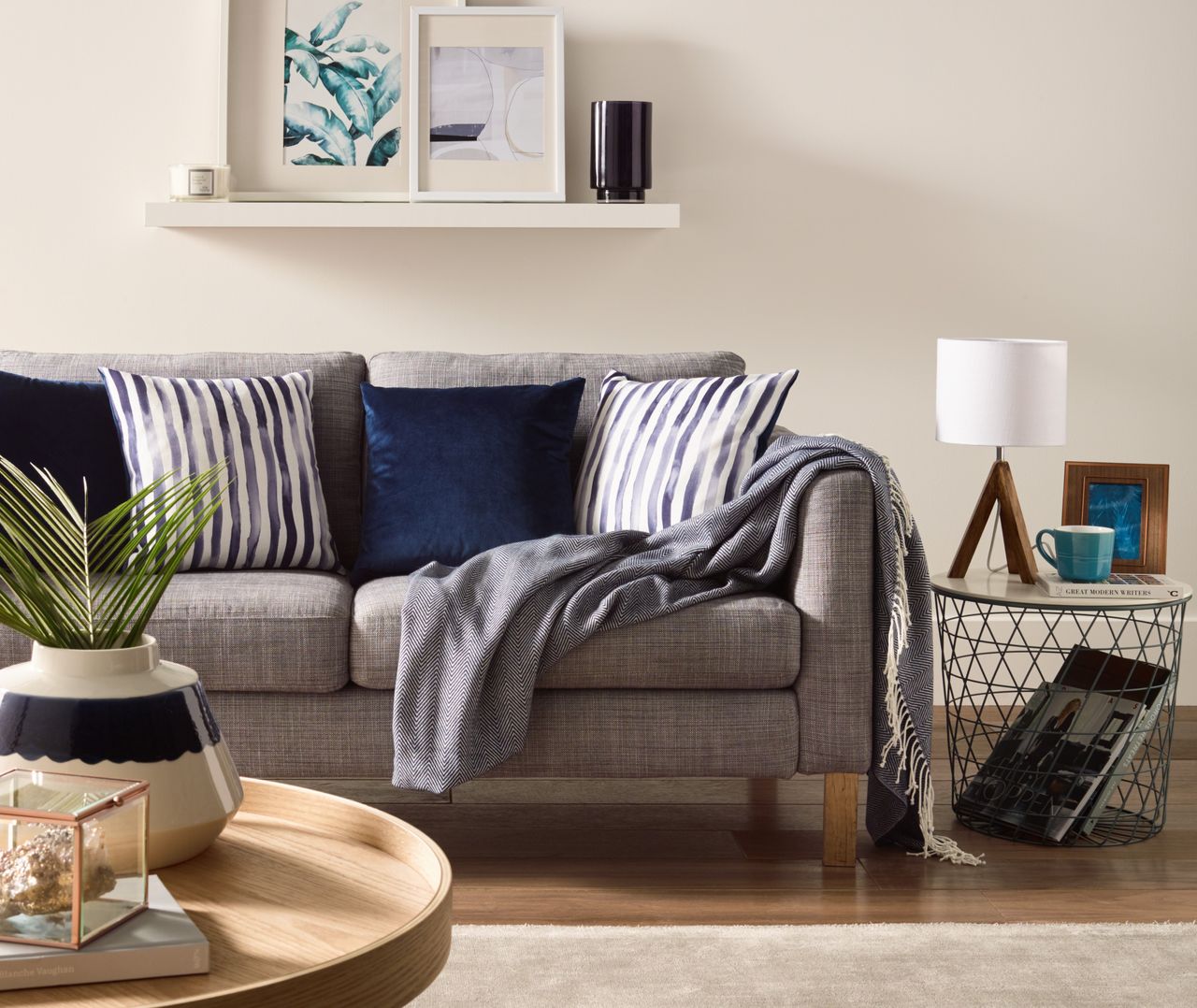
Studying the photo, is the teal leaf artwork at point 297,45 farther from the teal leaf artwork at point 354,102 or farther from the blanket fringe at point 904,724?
the blanket fringe at point 904,724

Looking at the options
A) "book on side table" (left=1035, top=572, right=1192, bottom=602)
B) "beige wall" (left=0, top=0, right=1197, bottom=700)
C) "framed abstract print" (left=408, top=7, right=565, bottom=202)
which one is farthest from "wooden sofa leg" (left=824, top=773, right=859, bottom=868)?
"framed abstract print" (left=408, top=7, right=565, bottom=202)

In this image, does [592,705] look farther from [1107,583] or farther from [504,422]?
[1107,583]

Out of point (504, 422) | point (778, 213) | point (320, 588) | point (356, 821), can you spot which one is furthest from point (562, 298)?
point (356, 821)

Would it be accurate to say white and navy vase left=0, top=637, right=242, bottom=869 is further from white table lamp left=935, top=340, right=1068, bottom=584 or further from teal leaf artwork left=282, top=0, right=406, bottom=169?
teal leaf artwork left=282, top=0, right=406, bottom=169

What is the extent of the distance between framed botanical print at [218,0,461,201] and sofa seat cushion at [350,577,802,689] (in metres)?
1.54

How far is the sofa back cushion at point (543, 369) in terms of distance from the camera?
2996mm

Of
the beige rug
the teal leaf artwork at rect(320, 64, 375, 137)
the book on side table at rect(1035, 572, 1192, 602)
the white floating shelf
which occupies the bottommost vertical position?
the beige rug

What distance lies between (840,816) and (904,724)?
196 millimetres

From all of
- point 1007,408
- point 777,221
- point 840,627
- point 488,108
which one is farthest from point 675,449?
point 488,108

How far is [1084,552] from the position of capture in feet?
8.82

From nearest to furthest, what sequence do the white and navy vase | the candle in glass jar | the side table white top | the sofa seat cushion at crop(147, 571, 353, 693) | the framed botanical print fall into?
the white and navy vase → the sofa seat cushion at crop(147, 571, 353, 693) → the side table white top → the candle in glass jar → the framed botanical print

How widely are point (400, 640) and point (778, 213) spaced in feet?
5.88

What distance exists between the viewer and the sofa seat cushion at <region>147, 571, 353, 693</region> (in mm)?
2326

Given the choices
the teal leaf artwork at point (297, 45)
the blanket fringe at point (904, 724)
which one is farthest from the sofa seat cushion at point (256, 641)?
the teal leaf artwork at point (297, 45)
